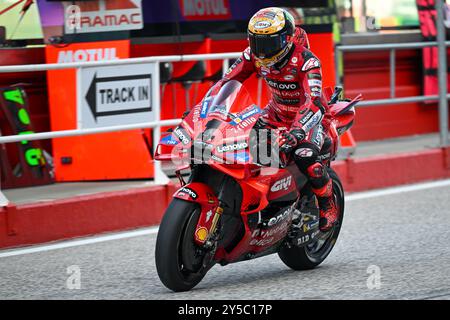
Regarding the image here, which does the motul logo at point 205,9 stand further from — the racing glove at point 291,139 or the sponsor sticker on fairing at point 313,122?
the racing glove at point 291,139

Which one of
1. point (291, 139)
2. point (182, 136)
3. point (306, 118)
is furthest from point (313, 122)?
point (182, 136)

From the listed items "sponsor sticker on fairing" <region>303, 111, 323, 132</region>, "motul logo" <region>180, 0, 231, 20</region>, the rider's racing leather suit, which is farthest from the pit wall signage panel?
"sponsor sticker on fairing" <region>303, 111, 323, 132</region>

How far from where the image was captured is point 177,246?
Result: 250 inches

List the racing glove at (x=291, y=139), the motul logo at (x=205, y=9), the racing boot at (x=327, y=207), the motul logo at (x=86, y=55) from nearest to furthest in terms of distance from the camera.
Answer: the racing glove at (x=291, y=139) → the racing boot at (x=327, y=207) → the motul logo at (x=86, y=55) → the motul logo at (x=205, y=9)

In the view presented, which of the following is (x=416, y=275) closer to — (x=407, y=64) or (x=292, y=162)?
(x=292, y=162)

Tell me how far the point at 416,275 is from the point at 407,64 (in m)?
8.21

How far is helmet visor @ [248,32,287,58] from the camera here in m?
6.79

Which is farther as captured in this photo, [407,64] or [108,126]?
[407,64]

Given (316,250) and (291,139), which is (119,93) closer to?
(316,250)

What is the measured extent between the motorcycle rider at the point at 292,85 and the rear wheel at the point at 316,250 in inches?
8.6

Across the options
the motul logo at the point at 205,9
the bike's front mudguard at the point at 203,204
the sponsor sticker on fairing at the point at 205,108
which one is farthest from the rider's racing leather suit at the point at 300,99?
the motul logo at the point at 205,9

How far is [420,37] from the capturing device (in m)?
14.6

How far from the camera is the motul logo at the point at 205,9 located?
11539mm
